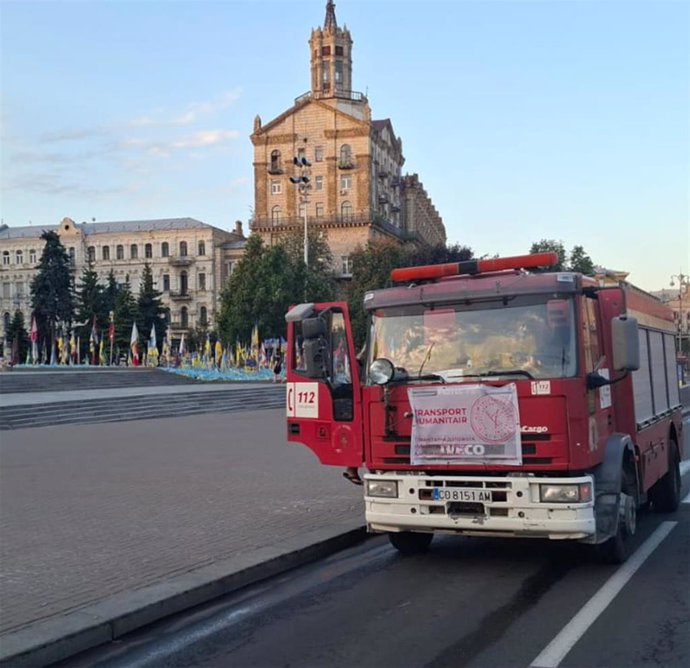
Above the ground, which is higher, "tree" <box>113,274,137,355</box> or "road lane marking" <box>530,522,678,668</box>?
"tree" <box>113,274,137,355</box>

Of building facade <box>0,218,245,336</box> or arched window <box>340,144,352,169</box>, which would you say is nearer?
arched window <box>340,144,352,169</box>

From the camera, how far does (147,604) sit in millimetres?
6473

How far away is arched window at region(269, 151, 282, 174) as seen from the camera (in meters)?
93.2

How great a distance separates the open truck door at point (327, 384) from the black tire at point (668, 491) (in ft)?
14.8

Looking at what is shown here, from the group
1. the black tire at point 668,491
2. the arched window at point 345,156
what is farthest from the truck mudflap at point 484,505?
the arched window at point 345,156

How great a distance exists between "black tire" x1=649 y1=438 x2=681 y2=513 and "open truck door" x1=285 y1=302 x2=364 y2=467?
450cm

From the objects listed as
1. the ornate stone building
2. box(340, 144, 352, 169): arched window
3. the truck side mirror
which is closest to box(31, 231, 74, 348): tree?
the ornate stone building

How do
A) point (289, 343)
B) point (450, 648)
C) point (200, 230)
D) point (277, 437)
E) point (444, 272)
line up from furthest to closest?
point (200, 230), point (277, 437), point (289, 343), point (444, 272), point (450, 648)

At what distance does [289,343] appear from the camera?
8727 millimetres

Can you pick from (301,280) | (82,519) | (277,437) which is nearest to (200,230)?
(301,280)

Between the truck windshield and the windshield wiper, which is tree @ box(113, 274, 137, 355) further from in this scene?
the windshield wiper

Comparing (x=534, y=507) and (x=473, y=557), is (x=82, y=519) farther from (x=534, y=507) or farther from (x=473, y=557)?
(x=534, y=507)

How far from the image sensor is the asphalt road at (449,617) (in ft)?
18.1

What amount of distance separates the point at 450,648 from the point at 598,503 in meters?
2.30
